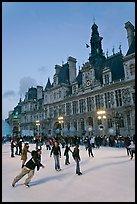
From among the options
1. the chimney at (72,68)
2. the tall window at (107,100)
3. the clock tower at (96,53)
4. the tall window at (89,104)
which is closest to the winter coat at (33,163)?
the tall window at (107,100)

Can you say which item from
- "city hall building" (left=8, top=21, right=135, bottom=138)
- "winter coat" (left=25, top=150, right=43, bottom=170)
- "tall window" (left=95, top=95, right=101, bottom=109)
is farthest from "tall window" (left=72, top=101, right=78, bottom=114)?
"winter coat" (left=25, top=150, right=43, bottom=170)

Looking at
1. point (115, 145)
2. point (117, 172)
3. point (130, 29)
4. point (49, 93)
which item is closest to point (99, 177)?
point (117, 172)

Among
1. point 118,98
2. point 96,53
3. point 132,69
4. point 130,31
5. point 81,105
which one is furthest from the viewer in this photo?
point 96,53

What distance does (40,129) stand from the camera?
5569 cm

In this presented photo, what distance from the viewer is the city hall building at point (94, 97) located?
120 ft

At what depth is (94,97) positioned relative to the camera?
1661 inches

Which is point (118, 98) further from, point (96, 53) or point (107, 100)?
point (96, 53)

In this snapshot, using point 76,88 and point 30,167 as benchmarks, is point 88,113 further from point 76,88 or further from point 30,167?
point 30,167

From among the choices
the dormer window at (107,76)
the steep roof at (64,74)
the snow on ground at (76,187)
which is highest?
the steep roof at (64,74)

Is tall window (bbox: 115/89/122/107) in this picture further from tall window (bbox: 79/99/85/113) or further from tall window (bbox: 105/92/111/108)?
tall window (bbox: 79/99/85/113)

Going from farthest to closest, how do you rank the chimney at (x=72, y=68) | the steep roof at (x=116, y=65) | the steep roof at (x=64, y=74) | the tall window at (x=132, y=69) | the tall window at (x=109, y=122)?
the steep roof at (x=64, y=74), the chimney at (x=72, y=68), the steep roof at (x=116, y=65), the tall window at (x=109, y=122), the tall window at (x=132, y=69)

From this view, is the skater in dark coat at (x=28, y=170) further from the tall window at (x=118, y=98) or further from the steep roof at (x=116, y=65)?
the steep roof at (x=116, y=65)

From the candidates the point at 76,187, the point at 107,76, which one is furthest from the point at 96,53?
the point at 76,187

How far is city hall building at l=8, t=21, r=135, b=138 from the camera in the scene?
36.5m
